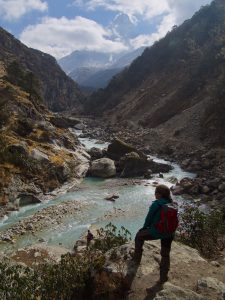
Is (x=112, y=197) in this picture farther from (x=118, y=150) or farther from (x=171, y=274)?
(x=171, y=274)

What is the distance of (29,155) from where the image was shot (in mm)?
47625

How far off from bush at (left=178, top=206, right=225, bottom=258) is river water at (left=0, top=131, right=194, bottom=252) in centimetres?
1338

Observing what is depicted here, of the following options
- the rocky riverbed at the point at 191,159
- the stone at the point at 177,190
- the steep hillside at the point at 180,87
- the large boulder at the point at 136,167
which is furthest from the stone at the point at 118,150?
the stone at the point at 177,190

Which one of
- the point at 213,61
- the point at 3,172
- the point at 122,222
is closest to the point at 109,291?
the point at 122,222

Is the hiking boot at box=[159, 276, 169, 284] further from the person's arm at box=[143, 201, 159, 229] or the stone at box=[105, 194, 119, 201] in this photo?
the stone at box=[105, 194, 119, 201]

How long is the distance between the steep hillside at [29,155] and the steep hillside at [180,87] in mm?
25948

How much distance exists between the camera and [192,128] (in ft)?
259

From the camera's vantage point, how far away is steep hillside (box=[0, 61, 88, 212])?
4150 centimetres

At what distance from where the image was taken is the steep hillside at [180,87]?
77.8 m

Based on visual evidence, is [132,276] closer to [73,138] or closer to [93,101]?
[73,138]

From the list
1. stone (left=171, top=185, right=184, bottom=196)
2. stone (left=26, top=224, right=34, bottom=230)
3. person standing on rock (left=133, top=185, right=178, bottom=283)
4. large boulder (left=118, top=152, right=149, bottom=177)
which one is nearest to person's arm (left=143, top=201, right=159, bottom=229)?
person standing on rock (left=133, top=185, right=178, bottom=283)

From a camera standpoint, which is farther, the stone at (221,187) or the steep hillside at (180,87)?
the steep hillside at (180,87)

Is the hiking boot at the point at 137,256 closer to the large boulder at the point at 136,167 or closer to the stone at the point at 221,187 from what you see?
the stone at the point at 221,187

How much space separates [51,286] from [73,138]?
58.5 meters
